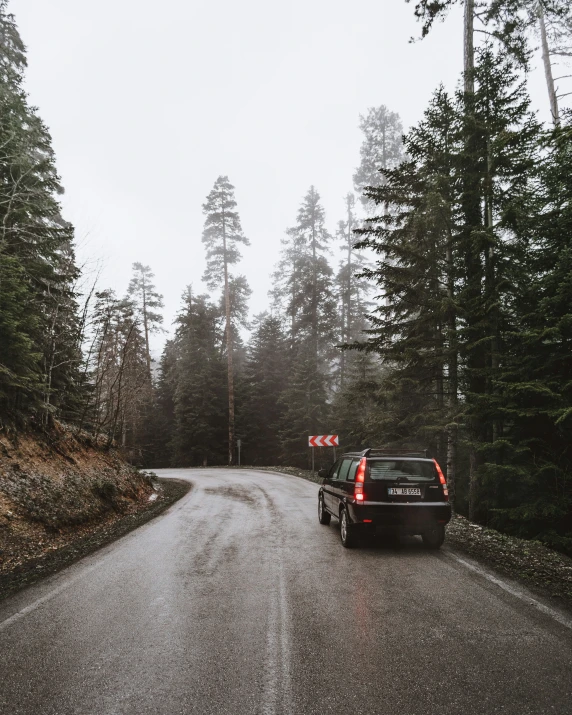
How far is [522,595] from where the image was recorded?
15.4 feet

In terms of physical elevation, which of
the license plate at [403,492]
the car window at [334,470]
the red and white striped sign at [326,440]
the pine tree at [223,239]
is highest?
the pine tree at [223,239]

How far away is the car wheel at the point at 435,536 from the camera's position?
23.0ft

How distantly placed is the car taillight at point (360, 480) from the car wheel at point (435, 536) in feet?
4.20

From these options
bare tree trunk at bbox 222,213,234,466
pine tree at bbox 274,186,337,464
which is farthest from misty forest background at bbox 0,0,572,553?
bare tree trunk at bbox 222,213,234,466

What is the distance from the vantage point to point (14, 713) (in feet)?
9.02

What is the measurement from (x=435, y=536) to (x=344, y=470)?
2037mm

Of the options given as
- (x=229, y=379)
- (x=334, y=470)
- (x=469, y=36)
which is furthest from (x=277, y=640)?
(x=229, y=379)

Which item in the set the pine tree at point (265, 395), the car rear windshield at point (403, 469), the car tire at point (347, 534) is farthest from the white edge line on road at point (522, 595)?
the pine tree at point (265, 395)

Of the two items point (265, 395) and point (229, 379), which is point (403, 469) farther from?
point (265, 395)

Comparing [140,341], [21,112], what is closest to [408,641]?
[21,112]

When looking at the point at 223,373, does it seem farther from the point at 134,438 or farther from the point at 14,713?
A: the point at 14,713

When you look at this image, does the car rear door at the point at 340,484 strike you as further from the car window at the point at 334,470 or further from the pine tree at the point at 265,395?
the pine tree at the point at 265,395

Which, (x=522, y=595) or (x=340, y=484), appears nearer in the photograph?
(x=522, y=595)

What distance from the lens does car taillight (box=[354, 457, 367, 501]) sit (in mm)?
7051
